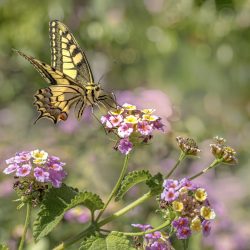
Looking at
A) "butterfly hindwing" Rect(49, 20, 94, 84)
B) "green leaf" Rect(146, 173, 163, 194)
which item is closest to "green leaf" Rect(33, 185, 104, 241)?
"green leaf" Rect(146, 173, 163, 194)

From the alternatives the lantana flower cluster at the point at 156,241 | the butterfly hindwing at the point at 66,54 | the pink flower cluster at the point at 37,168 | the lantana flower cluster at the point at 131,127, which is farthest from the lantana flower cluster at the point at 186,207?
the butterfly hindwing at the point at 66,54

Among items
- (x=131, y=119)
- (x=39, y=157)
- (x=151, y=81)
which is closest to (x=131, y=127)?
(x=131, y=119)

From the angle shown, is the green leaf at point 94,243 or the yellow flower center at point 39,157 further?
the yellow flower center at point 39,157

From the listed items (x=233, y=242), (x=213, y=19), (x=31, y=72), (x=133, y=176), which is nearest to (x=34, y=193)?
(x=133, y=176)

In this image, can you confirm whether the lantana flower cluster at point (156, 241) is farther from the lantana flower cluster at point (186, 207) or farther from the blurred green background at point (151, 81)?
the blurred green background at point (151, 81)

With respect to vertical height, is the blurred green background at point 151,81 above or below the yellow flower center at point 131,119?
above

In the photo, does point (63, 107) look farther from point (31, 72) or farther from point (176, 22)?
point (176, 22)

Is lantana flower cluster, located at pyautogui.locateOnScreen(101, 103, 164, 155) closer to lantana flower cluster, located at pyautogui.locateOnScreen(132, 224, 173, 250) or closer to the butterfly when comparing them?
lantana flower cluster, located at pyautogui.locateOnScreen(132, 224, 173, 250)
